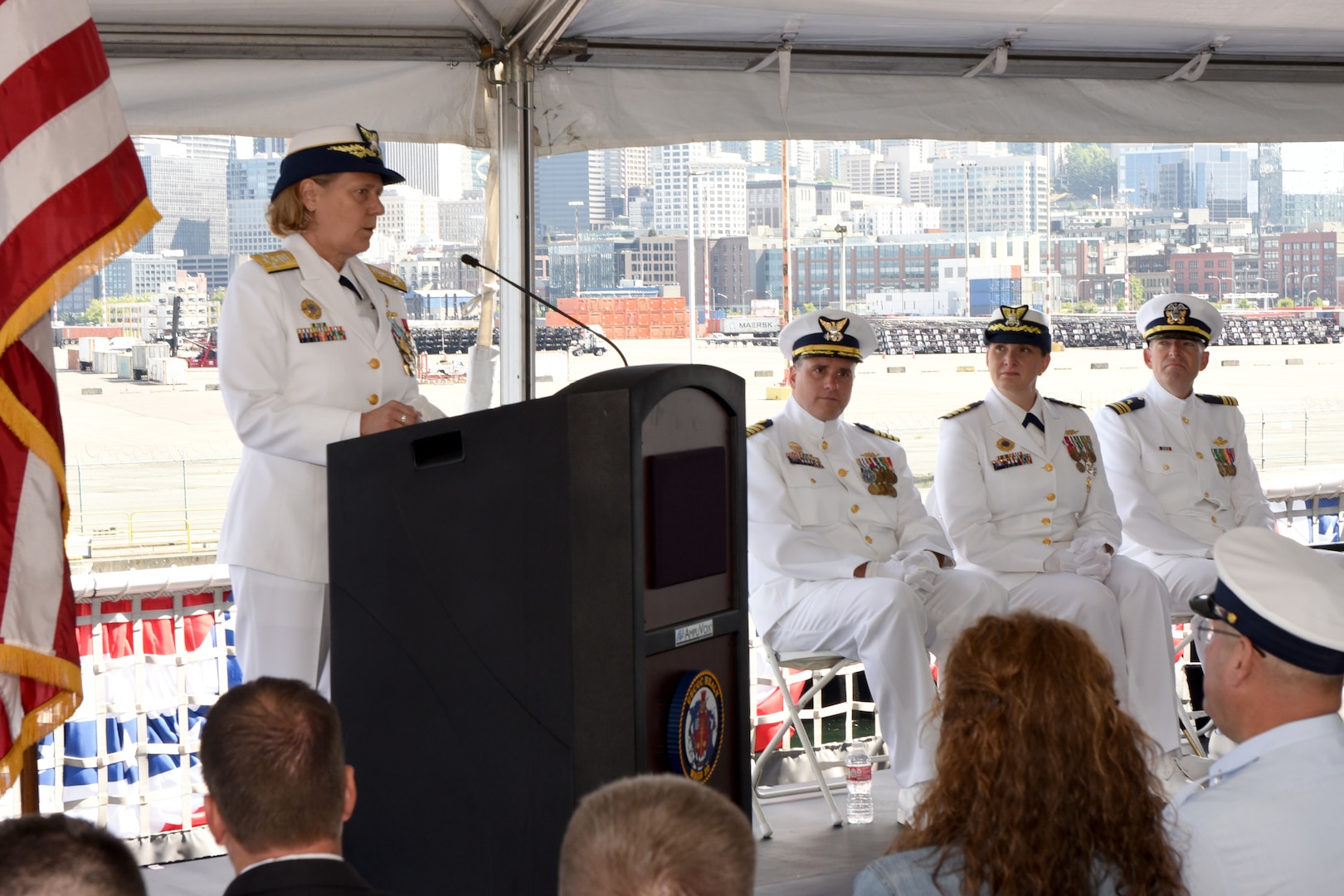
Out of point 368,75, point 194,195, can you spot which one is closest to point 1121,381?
point 194,195

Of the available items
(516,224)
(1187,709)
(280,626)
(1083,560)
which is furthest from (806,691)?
(1187,709)

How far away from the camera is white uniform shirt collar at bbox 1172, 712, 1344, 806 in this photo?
1525mm

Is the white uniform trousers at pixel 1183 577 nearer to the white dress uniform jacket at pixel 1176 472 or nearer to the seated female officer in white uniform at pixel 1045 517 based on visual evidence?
the white dress uniform jacket at pixel 1176 472

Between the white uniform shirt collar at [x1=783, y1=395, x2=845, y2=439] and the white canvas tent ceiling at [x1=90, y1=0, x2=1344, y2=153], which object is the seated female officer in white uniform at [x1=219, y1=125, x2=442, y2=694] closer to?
the white canvas tent ceiling at [x1=90, y1=0, x2=1344, y2=153]

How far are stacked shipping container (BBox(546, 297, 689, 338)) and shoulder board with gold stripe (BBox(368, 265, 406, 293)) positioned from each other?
88.4 ft

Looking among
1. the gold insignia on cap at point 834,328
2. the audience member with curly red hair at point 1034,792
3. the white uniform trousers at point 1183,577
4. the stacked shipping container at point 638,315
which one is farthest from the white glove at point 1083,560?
the stacked shipping container at point 638,315

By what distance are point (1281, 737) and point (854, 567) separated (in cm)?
257

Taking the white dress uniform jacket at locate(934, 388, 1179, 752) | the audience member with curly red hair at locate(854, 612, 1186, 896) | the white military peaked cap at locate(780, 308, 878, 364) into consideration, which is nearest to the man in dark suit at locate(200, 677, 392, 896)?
the audience member with curly red hair at locate(854, 612, 1186, 896)

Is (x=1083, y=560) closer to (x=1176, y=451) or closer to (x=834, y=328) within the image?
(x=1176, y=451)

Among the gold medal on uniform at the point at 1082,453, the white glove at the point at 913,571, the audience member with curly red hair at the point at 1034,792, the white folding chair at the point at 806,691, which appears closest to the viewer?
the audience member with curly red hair at the point at 1034,792

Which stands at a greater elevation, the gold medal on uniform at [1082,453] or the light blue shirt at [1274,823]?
the gold medal on uniform at [1082,453]

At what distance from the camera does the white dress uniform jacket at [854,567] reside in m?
3.82

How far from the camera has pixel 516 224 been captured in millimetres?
4051

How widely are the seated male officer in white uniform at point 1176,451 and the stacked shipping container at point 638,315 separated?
25223mm
